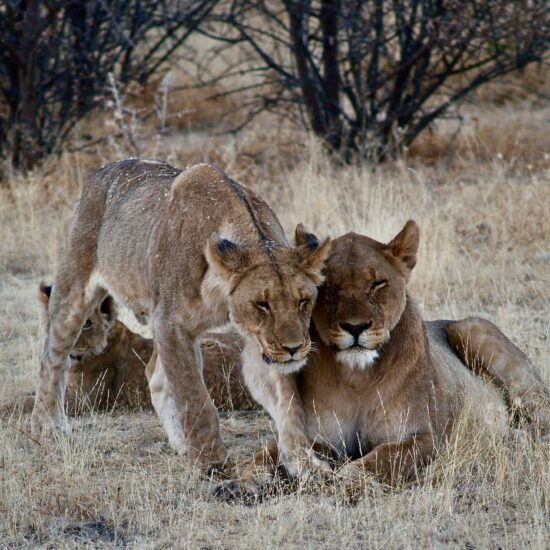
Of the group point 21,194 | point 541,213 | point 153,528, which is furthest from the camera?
point 21,194

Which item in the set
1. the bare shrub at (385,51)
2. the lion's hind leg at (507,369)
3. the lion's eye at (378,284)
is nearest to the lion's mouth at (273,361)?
the lion's eye at (378,284)

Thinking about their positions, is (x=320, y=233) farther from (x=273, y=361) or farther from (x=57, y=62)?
(x=273, y=361)

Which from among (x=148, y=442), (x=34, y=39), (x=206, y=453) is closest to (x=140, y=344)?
(x=148, y=442)

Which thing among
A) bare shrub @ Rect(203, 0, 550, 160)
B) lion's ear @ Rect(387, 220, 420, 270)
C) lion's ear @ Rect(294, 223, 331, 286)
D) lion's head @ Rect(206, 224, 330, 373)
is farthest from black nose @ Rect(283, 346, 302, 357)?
bare shrub @ Rect(203, 0, 550, 160)

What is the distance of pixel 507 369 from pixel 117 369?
2.34 meters

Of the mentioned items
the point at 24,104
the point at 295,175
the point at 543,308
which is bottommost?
the point at 543,308

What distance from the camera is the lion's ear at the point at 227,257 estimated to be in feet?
14.6

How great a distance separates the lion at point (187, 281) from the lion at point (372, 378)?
12cm

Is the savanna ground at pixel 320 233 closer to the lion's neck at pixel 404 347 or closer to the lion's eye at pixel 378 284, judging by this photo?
the lion's neck at pixel 404 347

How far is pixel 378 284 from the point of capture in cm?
450

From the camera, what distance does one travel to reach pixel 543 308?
7734 mm

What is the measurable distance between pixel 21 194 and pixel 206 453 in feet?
20.3

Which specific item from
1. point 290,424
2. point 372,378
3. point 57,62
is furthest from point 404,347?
point 57,62

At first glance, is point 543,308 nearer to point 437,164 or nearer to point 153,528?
point 153,528
